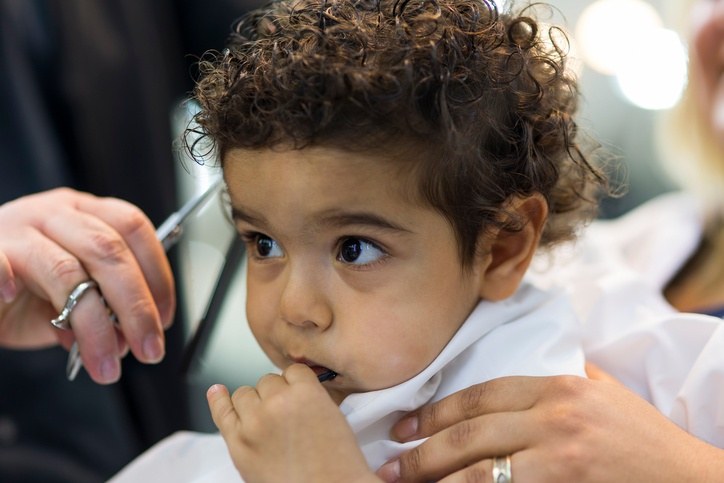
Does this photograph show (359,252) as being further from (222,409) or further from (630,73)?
(630,73)

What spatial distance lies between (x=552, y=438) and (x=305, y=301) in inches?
10.6

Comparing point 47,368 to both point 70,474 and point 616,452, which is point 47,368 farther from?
point 616,452

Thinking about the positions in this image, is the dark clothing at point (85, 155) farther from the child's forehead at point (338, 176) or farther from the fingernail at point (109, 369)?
the child's forehead at point (338, 176)

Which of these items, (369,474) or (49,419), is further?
(49,419)

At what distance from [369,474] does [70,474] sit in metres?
0.80

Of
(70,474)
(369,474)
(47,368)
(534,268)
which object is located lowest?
(70,474)

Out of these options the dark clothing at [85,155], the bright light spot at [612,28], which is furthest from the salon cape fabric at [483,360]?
the bright light spot at [612,28]

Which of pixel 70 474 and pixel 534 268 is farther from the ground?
pixel 534 268

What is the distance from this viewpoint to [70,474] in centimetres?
131

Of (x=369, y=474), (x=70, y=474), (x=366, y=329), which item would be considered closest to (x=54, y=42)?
(x=70, y=474)

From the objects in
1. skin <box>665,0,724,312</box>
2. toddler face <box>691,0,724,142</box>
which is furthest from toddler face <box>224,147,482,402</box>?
toddler face <box>691,0,724,142</box>

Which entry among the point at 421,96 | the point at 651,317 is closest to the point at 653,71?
the point at 651,317

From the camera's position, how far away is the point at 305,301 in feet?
2.57

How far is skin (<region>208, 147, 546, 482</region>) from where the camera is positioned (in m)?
0.72
